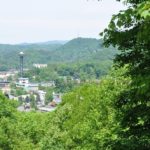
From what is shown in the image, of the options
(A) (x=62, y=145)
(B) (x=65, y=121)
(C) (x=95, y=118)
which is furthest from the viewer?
(B) (x=65, y=121)

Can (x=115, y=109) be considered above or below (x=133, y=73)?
below

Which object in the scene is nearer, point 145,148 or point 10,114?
point 145,148

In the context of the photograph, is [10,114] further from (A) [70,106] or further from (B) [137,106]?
(B) [137,106]

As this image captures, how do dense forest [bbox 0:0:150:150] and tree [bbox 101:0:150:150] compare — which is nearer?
dense forest [bbox 0:0:150:150]

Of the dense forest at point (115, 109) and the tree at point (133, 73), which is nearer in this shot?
the dense forest at point (115, 109)

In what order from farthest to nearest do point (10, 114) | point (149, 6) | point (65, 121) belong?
1. point (10, 114)
2. point (65, 121)
3. point (149, 6)

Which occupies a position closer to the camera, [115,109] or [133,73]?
[133,73]

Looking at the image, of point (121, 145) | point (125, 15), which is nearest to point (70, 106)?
point (121, 145)

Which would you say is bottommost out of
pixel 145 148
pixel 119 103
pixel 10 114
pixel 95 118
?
pixel 10 114
